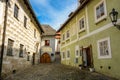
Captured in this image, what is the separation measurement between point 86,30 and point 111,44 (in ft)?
12.6

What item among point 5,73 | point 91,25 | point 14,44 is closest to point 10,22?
point 14,44

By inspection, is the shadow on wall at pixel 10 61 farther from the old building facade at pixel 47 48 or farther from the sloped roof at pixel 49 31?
the sloped roof at pixel 49 31

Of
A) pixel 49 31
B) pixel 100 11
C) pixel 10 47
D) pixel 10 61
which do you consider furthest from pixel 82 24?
pixel 49 31

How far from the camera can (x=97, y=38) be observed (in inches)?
404

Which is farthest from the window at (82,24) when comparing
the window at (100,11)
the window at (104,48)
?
the window at (104,48)

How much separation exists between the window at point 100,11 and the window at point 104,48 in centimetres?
165

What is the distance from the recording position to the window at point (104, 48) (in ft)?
29.3

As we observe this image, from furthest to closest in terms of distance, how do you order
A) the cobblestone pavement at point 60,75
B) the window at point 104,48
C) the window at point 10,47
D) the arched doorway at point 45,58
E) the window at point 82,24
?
the arched doorway at point 45,58 < the window at point 82,24 < the window at point 10,47 < the window at point 104,48 < the cobblestone pavement at point 60,75

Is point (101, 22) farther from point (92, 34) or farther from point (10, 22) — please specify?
point (10, 22)

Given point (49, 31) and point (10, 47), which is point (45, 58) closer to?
point (49, 31)

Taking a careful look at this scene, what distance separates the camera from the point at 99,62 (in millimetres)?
9938

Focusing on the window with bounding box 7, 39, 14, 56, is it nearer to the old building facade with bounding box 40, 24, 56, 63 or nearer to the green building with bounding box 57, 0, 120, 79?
the green building with bounding box 57, 0, 120, 79

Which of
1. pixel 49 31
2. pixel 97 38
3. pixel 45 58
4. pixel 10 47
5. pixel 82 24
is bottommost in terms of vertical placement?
pixel 45 58

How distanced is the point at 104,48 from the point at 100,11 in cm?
274
